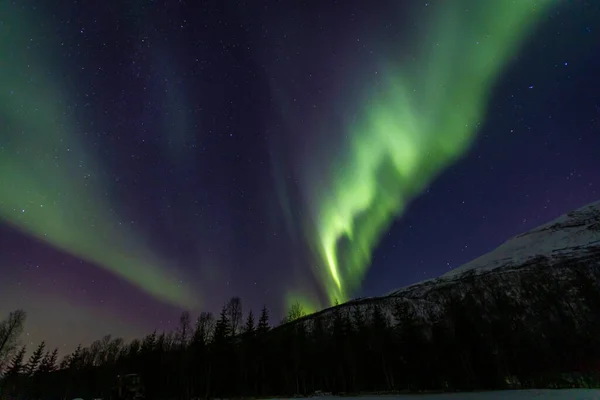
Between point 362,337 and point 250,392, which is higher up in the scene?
point 362,337

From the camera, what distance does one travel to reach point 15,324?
58406 millimetres

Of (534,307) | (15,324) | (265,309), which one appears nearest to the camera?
(15,324)

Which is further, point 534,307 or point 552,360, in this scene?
point 534,307

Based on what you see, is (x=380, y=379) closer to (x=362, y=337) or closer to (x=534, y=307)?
(x=362, y=337)

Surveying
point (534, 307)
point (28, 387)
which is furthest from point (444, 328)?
point (534, 307)

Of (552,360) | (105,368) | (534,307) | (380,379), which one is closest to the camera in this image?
(380,379)

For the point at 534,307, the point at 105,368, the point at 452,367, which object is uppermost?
the point at 534,307

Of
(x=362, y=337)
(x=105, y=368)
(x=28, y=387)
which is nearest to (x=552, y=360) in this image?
(x=362, y=337)

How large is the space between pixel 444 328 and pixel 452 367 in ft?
21.4

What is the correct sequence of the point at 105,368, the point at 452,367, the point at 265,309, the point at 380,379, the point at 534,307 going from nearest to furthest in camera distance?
the point at 452,367 < the point at 380,379 < the point at 265,309 < the point at 105,368 < the point at 534,307

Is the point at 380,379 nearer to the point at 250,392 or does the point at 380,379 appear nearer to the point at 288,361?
the point at 288,361

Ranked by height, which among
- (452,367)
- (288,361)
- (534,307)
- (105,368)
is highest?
(534,307)

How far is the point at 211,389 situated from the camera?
69438mm

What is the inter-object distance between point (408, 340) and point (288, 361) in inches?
973
